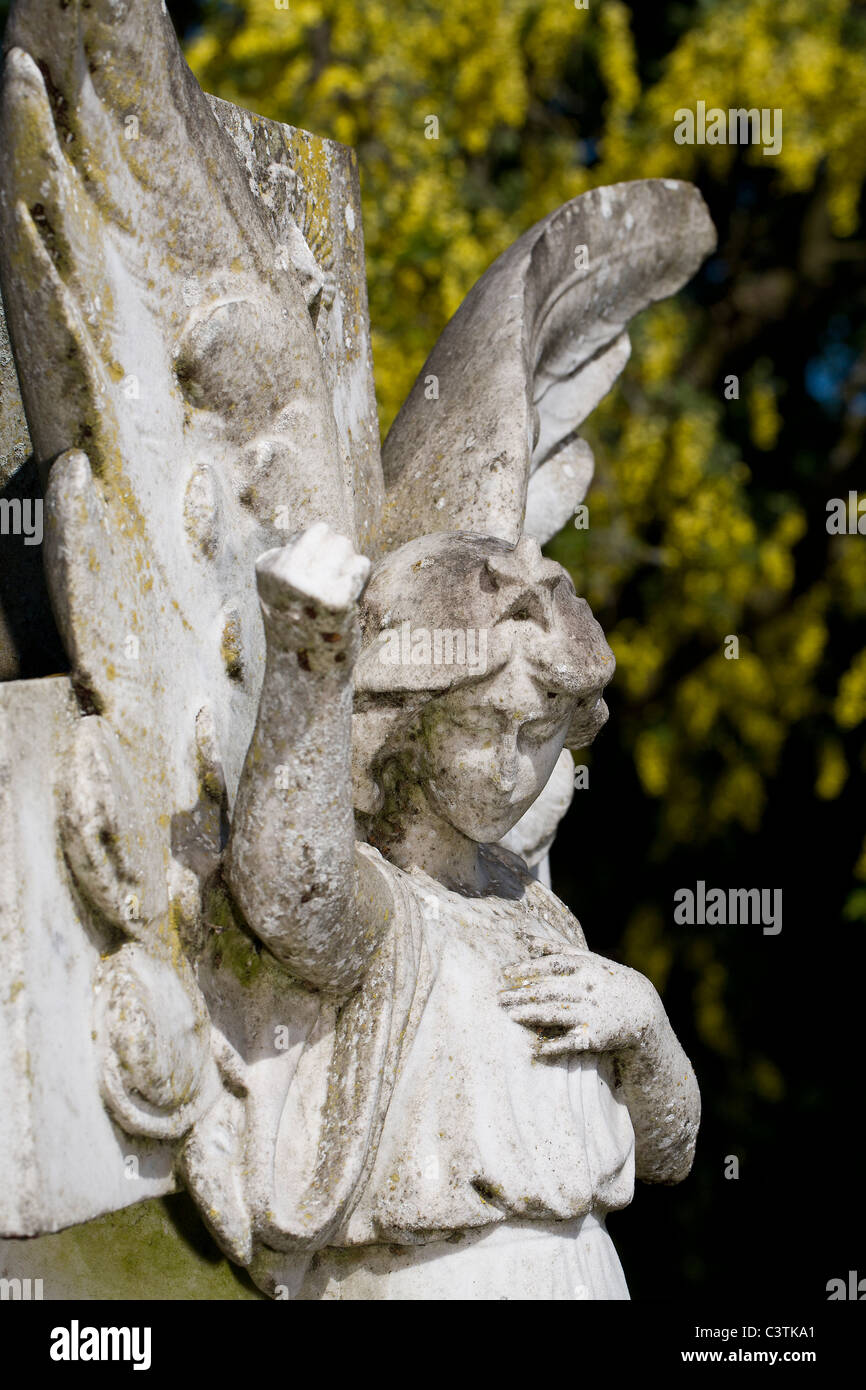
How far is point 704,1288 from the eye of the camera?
591cm

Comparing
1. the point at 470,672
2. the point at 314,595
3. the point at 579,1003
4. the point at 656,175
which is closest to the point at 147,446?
the point at 314,595

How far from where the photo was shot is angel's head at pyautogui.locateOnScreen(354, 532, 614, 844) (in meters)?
1.89

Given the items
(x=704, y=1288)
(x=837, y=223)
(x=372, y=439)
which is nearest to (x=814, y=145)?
(x=837, y=223)

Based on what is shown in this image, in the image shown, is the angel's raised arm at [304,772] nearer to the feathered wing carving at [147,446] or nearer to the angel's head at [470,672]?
the feathered wing carving at [147,446]

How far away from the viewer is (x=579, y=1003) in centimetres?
194

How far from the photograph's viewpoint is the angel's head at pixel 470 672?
1.89 metres

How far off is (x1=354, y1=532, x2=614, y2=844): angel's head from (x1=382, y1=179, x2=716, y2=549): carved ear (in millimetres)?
219

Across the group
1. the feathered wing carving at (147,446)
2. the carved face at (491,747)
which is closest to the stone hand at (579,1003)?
the carved face at (491,747)

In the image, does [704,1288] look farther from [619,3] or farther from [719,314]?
[619,3]

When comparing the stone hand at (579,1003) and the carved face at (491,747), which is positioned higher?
the carved face at (491,747)

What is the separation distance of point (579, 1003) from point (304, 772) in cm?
53

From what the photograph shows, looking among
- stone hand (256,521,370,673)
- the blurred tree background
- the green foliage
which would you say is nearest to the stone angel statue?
stone hand (256,521,370,673)

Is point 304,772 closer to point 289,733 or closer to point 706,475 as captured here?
point 289,733

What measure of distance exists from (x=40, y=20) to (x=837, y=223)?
497cm
